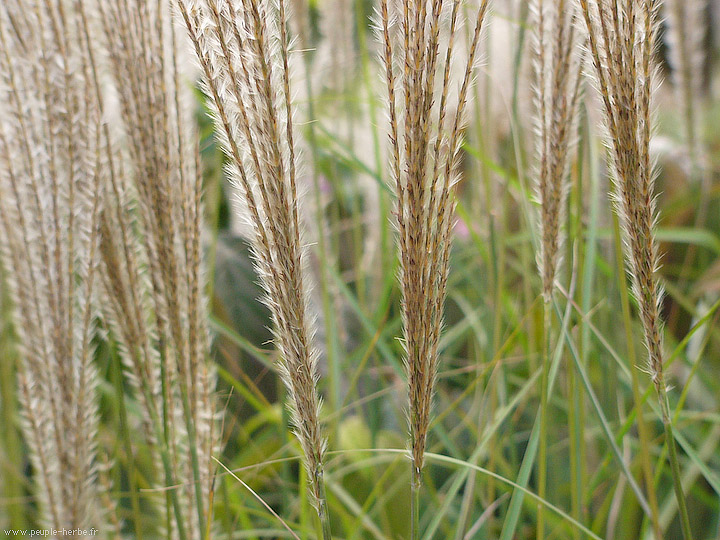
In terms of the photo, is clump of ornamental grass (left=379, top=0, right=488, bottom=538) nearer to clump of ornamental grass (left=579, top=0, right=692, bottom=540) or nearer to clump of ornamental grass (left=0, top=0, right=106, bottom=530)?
clump of ornamental grass (left=579, top=0, right=692, bottom=540)

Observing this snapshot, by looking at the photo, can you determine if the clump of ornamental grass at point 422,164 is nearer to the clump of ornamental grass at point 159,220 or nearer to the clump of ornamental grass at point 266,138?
the clump of ornamental grass at point 266,138

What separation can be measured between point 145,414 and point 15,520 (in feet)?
2.19

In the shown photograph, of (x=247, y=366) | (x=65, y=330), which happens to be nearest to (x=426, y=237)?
(x=65, y=330)

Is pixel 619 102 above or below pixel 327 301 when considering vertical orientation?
above

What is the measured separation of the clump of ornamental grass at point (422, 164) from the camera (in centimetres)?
45

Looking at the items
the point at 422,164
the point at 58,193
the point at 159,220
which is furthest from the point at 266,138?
the point at 58,193

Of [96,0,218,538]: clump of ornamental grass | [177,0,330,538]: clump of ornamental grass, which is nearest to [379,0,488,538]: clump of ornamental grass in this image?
[177,0,330,538]: clump of ornamental grass

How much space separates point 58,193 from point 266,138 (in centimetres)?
43

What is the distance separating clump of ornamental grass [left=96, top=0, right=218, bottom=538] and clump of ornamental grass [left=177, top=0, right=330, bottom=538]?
0.21 m

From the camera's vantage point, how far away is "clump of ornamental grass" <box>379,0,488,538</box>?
450mm

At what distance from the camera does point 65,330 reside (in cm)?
75

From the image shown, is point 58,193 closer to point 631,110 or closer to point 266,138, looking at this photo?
point 266,138

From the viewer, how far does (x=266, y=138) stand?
0.46 m

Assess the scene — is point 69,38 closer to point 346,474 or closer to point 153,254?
point 153,254
